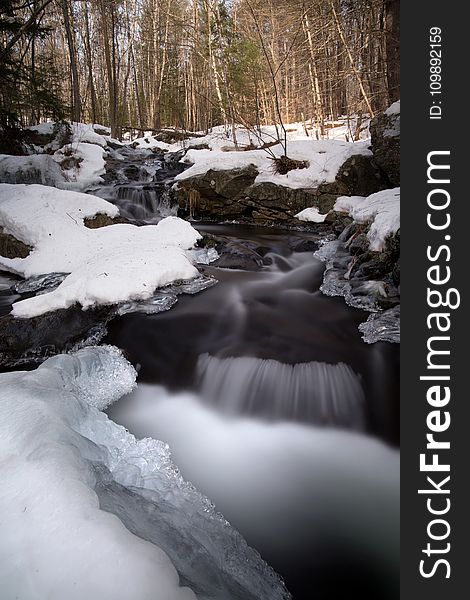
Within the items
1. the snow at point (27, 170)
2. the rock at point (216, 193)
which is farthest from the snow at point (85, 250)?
the rock at point (216, 193)

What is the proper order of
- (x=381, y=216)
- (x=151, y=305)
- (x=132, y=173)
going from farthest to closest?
1. (x=132, y=173)
2. (x=381, y=216)
3. (x=151, y=305)

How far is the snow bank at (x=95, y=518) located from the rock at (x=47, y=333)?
130cm

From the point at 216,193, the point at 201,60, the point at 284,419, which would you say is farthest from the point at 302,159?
the point at 201,60

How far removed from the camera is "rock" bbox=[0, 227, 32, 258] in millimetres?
5457

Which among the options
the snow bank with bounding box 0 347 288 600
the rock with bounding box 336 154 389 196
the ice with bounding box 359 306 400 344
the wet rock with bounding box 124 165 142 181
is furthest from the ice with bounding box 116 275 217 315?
the wet rock with bounding box 124 165 142 181

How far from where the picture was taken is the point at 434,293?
124 cm

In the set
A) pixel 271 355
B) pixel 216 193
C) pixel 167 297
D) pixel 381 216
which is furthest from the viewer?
pixel 216 193

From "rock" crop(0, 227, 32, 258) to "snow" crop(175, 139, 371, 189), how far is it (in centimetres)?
445

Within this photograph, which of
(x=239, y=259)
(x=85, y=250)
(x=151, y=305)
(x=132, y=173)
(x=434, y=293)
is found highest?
(x=132, y=173)

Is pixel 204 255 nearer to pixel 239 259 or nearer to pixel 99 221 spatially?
pixel 239 259

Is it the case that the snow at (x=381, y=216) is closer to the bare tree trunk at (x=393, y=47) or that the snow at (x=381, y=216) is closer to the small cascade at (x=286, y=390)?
the small cascade at (x=286, y=390)

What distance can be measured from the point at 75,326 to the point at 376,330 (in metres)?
2.78

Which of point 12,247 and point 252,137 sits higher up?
point 252,137

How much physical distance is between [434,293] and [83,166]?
11.3 meters
